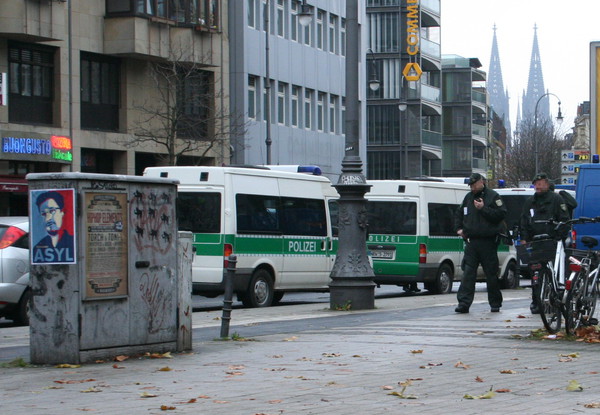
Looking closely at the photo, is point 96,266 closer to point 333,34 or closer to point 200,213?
point 200,213

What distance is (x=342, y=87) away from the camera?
58656 millimetres

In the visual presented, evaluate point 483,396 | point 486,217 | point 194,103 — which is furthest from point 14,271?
point 194,103

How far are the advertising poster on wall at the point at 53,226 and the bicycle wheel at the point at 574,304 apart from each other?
4843 mm

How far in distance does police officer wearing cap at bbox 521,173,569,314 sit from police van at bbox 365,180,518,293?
1010 cm

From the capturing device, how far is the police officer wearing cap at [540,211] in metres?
15.0

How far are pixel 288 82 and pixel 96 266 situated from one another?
42273 mm

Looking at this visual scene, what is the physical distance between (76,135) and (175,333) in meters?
27.0

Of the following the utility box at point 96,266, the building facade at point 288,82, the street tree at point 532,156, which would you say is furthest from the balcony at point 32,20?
the street tree at point 532,156

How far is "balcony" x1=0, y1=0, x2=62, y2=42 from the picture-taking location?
3378 centimetres

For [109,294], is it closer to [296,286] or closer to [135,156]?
[296,286]

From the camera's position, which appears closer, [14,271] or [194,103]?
[14,271]

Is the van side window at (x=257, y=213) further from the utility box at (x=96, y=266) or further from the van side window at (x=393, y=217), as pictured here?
the utility box at (x=96, y=266)

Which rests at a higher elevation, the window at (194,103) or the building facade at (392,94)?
the building facade at (392,94)

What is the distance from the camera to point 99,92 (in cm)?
3928
